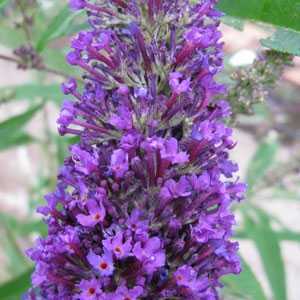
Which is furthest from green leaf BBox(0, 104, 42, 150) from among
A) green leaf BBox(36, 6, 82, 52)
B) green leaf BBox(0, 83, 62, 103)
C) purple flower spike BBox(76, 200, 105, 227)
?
purple flower spike BBox(76, 200, 105, 227)

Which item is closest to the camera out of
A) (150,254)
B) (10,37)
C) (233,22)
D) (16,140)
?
(150,254)

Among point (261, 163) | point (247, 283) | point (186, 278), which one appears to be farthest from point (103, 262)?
point (261, 163)

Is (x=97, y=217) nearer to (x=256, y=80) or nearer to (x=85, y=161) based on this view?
(x=85, y=161)

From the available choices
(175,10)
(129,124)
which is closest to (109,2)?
(175,10)

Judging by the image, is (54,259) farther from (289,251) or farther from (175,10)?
(289,251)

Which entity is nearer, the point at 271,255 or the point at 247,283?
the point at 247,283

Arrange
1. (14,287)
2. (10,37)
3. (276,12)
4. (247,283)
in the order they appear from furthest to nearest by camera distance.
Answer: (10,37), (14,287), (247,283), (276,12)

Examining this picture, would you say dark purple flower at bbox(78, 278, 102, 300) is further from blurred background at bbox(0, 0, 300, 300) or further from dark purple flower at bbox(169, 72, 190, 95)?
blurred background at bbox(0, 0, 300, 300)
